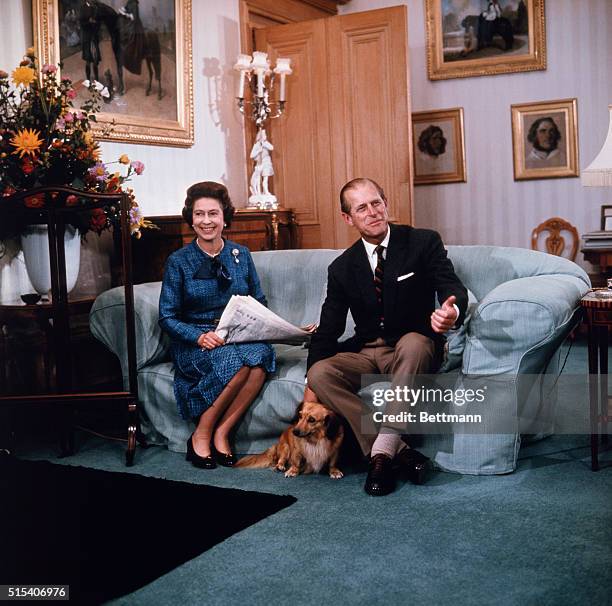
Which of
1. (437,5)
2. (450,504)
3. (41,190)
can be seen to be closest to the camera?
(450,504)

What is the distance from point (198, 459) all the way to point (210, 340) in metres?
0.55

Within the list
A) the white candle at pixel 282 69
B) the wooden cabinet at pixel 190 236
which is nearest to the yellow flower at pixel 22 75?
the wooden cabinet at pixel 190 236

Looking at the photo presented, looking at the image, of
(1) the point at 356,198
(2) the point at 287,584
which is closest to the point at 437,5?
(1) the point at 356,198

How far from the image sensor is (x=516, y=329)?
131 inches

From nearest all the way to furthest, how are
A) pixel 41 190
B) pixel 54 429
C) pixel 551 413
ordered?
pixel 41 190
pixel 551 413
pixel 54 429

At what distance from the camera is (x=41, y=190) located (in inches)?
149

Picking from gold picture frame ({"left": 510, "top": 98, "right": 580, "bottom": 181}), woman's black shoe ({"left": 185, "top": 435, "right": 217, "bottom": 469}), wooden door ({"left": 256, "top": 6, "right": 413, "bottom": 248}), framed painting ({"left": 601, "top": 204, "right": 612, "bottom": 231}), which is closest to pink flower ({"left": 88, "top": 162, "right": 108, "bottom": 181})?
woman's black shoe ({"left": 185, "top": 435, "right": 217, "bottom": 469})

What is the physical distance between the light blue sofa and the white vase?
0.80ft

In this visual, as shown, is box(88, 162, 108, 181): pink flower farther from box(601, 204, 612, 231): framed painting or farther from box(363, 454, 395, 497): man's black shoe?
box(601, 204, 612, 231): framed painting

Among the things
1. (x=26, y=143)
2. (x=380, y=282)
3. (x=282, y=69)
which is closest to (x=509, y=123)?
(x=282, y=69)

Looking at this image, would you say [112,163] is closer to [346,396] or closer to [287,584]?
[346,396]

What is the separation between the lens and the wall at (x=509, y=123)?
279 inches

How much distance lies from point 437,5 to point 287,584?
6224 millimetres

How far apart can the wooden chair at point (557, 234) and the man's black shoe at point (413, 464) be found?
14.1 ft
